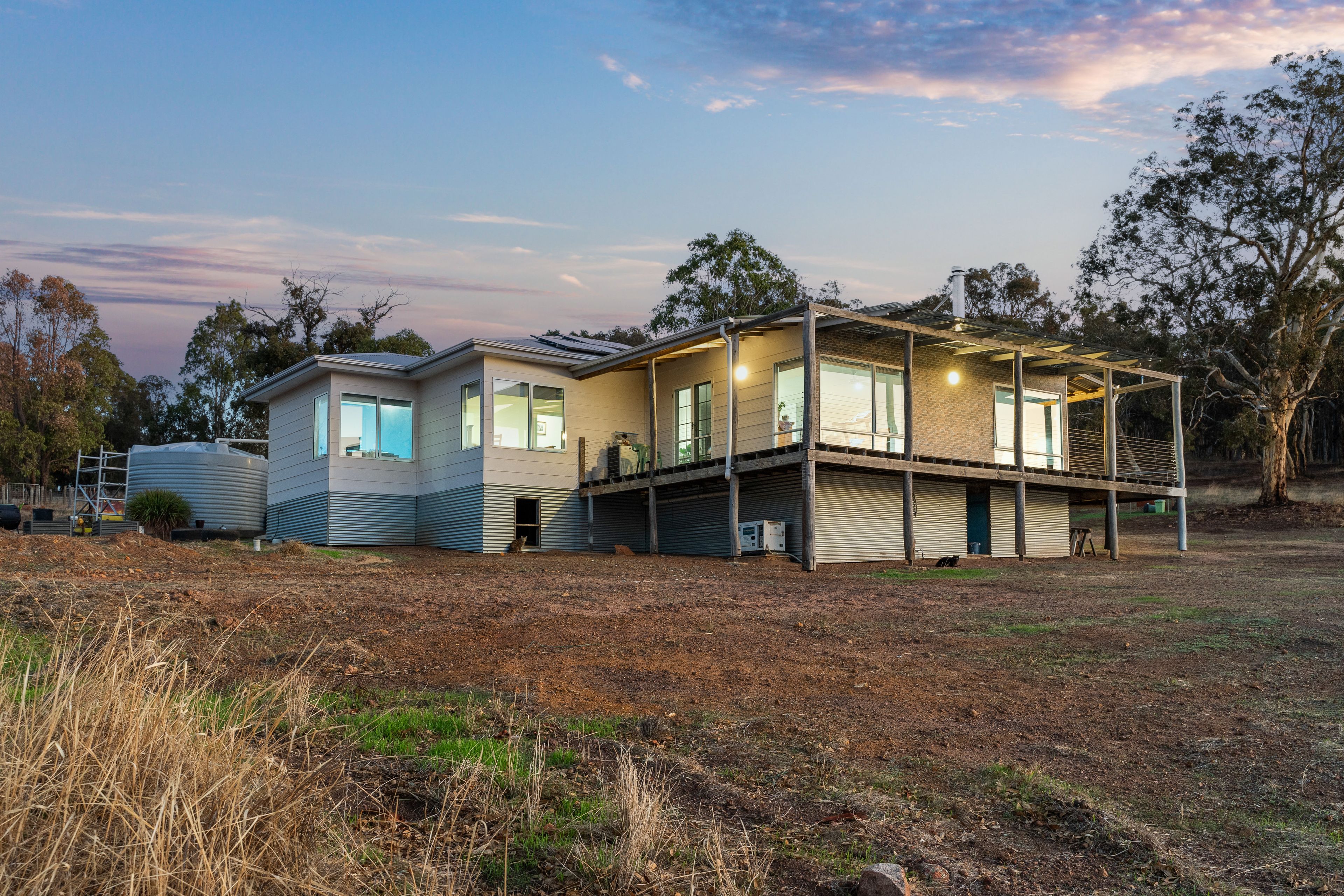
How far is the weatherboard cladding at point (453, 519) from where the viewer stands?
2166 centimetres

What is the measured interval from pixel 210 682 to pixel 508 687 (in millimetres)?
2277

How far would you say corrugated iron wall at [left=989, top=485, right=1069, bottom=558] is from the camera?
24469 millimetres

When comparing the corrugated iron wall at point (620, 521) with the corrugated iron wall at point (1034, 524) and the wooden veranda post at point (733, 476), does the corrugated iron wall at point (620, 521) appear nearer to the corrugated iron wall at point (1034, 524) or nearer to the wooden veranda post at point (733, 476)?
the wooden veranda post at point (733, 476)

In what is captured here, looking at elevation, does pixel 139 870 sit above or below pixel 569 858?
above

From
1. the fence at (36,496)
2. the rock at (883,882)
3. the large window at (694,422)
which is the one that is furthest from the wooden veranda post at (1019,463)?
the fence at (36,496)

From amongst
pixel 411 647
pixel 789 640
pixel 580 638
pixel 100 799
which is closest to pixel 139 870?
pixel 100 799

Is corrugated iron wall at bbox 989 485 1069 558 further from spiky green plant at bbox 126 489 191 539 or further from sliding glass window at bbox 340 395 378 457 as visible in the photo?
spiky green plant at bbox 126 489 191 539

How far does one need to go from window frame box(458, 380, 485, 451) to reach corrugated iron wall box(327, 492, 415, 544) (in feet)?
7.01

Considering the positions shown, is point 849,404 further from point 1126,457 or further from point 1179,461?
point 1126,457

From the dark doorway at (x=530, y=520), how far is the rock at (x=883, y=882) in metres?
18.2

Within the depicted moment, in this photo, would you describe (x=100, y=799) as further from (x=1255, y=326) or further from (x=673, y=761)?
(x=1255, y=326)

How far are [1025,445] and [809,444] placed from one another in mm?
9495

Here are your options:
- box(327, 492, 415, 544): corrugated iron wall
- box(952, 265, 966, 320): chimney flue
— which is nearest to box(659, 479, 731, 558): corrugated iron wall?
box(327, 492, 415, 544): corrugated iron wall

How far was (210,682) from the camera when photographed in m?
5.88
